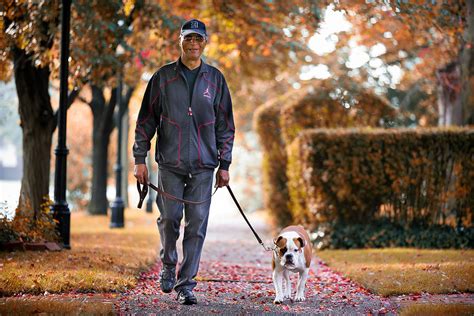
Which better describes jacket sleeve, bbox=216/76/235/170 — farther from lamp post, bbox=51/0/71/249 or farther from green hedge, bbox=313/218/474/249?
green hedge, bbox=313/218/474/249

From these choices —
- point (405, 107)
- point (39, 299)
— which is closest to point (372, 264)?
point (39, 299)

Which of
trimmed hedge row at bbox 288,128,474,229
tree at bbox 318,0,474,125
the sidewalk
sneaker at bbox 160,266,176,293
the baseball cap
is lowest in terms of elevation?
the sidewalk

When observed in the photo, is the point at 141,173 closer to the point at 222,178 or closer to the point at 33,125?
the point at 222,178

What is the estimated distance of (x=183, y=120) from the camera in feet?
22.4

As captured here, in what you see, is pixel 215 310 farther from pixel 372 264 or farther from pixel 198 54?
pixel 372 264

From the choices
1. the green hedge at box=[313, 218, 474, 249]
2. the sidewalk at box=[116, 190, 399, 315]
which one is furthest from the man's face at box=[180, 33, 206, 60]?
the green hedge at box=[313, 218, 474, 249]

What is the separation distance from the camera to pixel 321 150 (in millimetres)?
13141

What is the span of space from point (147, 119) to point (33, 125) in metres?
5.75

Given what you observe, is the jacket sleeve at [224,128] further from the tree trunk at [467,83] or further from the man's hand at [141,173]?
the tree trunk at [467,83]

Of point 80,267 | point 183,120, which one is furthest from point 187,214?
point 80,267

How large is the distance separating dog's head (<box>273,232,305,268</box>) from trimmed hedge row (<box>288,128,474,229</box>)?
5.95 meters

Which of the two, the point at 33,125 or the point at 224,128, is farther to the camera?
the point at 33,125

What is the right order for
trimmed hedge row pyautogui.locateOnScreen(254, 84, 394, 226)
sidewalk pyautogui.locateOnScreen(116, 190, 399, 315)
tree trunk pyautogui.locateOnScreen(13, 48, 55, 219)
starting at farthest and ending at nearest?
trimmed hedge row pyautogui.locateOnScreen(254, 84, 394, 226) < tree trunk pyautogui.locateOnScreen(13, 48, 55, 219) < sidewalk pyautogui.locateOnScreen(116, 190, 399, 315)

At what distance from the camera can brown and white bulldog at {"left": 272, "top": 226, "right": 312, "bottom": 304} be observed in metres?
6.97
